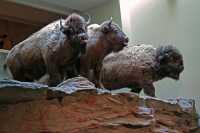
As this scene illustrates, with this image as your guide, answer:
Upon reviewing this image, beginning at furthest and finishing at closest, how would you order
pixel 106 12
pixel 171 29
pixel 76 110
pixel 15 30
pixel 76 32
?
pixel 15 30
pixel 106 12
pixel 171 29
pixel 76 32
pixel 76 110

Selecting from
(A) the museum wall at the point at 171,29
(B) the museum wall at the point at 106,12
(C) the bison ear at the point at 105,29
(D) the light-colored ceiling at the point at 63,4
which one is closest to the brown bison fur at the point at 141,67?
(C) the bison ear at the point at 105,29

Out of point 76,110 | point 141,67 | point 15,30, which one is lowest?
point 76,110

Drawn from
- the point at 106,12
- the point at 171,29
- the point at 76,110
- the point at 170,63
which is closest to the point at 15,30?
the point at 106,12

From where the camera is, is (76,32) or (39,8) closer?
(76,32)

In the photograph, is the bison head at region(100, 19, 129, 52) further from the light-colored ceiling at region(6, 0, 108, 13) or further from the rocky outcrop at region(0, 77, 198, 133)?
the light-colored ceiling at region(6, 0, 108, 13)

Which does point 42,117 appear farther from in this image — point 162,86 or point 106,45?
point 162,86

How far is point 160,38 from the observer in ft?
7.52

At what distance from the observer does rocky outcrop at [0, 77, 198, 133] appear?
40.7 inches

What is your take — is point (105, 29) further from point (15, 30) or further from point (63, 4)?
point (15, 30)

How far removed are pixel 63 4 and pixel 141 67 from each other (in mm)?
1178

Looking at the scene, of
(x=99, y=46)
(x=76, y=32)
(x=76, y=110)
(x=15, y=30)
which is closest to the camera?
(x=76, y=110)

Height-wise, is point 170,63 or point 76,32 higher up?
point 76,32

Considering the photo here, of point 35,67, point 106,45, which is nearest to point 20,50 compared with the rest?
point 35,67

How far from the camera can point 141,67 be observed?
1.74 metres
